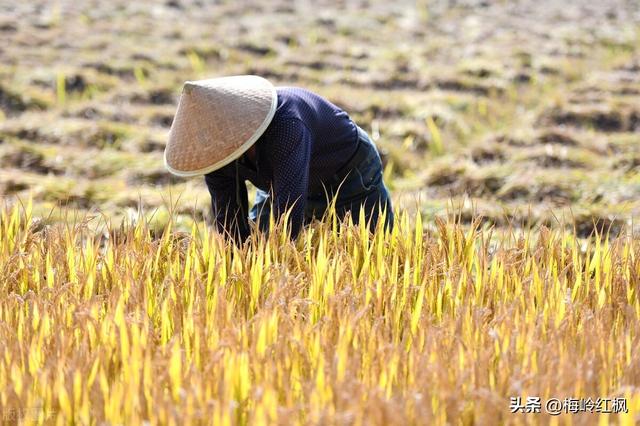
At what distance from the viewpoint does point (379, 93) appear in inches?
269

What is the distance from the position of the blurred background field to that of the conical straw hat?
0.85 ft

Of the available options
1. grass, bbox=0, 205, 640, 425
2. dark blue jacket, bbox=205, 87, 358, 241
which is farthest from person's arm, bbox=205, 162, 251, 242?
grass, bbox=0, 205, 640, 425

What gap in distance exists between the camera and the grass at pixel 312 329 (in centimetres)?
150

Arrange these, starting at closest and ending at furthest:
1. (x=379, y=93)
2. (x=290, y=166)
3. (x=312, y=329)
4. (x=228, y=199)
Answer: (x=312, y=329) < (x=290, y=166) < (x=228, y=199) < (x=379, y=93)

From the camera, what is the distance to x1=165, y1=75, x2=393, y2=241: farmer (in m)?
2.25

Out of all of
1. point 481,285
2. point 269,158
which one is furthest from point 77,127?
point 481,285

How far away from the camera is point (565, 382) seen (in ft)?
5.01

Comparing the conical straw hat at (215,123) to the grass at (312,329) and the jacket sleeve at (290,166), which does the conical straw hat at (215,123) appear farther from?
the grass at (312,329)

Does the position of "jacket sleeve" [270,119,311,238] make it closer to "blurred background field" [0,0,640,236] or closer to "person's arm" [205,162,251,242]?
"person's arm" [205,162,251,242]

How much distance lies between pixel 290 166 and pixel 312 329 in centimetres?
60

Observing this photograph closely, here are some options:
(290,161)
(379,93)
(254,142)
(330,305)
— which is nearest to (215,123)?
(254,142)

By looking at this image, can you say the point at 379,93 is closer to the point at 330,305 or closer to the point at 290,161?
the point at 290,161

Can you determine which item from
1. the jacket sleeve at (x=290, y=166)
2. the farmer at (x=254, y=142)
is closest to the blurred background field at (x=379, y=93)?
the farmer at (x=254, y=142)

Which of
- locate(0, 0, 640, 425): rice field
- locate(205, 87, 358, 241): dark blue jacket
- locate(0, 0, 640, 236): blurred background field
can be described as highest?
locate(205, 87, 358, 241): dark blue jacket
